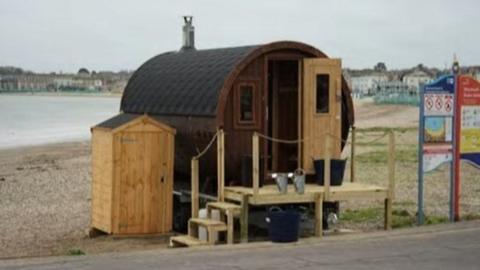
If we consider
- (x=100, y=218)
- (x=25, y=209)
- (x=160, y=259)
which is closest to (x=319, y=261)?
(x=160, y=259)

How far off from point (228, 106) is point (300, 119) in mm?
1312

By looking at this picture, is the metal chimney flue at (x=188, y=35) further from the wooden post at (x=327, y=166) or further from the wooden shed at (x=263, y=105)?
the wooden post at (x=327, y=166)

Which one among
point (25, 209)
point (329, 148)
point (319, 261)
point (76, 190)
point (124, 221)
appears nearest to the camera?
point (319, 261)

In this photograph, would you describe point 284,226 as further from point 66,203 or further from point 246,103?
point 66,203

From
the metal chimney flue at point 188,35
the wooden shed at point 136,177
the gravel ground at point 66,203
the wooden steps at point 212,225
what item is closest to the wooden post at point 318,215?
the wooden steps at point 212,225

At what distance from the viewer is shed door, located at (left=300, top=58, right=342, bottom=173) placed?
1498 cm

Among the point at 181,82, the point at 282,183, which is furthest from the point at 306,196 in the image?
the point at 181,82

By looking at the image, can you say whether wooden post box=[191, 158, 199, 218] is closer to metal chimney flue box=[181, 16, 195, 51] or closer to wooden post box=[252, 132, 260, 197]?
wooden post box=[252, 132, 260, 197]

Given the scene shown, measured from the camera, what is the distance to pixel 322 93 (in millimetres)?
15156

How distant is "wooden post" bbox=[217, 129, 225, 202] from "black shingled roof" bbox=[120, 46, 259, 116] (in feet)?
2.40

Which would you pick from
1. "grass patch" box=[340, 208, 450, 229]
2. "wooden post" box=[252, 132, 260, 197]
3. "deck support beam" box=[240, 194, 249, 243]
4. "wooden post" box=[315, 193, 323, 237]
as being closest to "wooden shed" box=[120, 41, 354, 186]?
"wooden post" box=[252, 132, 260, 197]

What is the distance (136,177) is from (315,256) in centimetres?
442

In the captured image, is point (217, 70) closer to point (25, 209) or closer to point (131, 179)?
point (131, 179)

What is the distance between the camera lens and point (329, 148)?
14047mm
